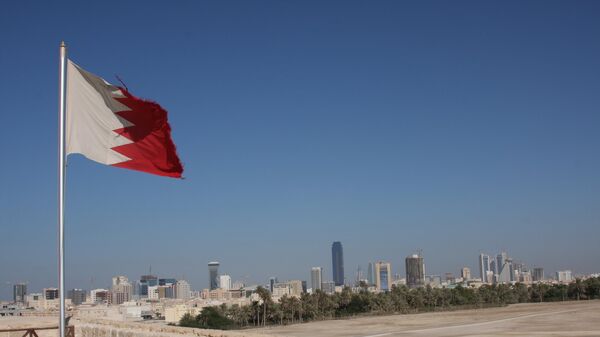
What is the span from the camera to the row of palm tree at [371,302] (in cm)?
5700

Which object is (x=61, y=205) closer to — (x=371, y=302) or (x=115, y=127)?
(x=115, y=127)

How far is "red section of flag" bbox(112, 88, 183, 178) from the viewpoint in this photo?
21.4 ft

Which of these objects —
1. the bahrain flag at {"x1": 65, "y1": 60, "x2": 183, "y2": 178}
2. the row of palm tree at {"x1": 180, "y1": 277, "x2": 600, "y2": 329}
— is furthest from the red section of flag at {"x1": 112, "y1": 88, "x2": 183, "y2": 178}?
the row of palm tree at {"x1": 180, "y1": 277, "x2": 600, "y2": 329}

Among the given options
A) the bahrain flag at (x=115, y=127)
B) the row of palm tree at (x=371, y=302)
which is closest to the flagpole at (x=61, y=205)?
the bahrain flag at (x=115, y=127)

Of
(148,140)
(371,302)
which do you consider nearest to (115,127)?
(148,140)

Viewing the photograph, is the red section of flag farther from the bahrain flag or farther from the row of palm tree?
the row of palm tree

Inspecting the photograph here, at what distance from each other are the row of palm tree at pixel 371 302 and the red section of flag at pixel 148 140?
43617 mm

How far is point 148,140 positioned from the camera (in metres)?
6.63

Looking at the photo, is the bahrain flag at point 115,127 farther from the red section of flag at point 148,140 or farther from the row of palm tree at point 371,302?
the row of palm tree at point 371,302

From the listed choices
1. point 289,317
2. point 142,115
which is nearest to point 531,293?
point 289,317

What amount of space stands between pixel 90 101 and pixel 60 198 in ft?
3.66

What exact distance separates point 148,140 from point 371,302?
56.9 m

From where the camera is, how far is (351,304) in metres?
62.8

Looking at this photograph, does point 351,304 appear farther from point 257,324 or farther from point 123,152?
point 123,152
